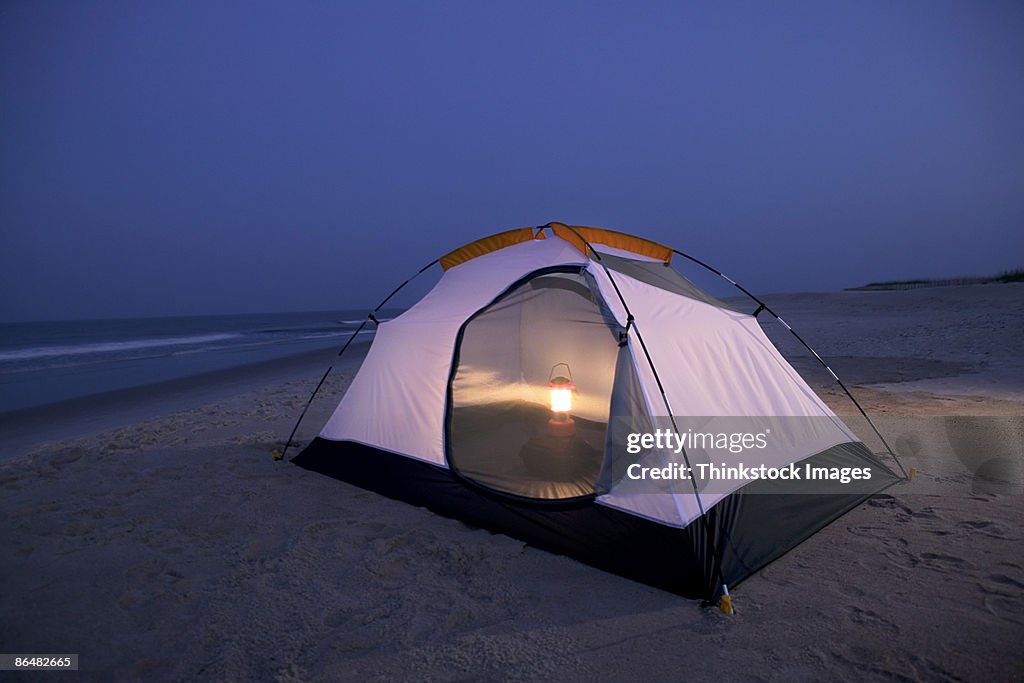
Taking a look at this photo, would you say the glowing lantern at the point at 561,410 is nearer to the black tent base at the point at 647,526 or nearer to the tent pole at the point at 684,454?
the black tent base at the point at 647,526

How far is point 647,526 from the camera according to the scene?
2789 mm

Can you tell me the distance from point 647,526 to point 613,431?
1.88 feet

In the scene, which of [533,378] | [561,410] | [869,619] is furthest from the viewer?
[533,378]

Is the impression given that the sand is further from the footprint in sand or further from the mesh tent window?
the mesh tent window

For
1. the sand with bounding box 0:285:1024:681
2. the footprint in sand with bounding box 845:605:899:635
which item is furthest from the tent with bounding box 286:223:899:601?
the footprint in sand with bounding box 845:605:899:635

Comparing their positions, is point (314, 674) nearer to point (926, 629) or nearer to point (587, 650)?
point (587, 650)

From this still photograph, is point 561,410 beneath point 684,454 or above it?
beneath

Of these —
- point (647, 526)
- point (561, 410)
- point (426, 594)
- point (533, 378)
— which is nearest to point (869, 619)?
point (647, 526)

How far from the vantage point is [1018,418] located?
16.9 ft

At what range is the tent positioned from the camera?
2844mm

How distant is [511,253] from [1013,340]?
34.8ft

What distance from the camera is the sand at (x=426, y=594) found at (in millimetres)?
2164
